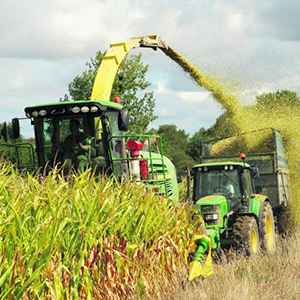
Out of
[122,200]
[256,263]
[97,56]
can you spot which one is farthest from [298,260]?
[97,56]

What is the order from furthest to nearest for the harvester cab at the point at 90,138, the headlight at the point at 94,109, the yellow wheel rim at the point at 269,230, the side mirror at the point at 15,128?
1. the yellow wheel rim at the point at 269,230
2. the side mirror at the point at 15,128
3. the harvester cab at the point at 90,138
4. the headlight at the point at 94,109

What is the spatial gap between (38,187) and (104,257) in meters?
0.90

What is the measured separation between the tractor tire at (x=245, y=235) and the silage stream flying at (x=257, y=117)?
11.1ft

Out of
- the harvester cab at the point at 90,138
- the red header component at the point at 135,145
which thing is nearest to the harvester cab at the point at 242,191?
the harvester cab at the point at 90,138

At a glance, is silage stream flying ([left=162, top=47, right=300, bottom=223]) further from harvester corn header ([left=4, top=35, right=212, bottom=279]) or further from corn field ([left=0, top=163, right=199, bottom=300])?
corn field ([left=0, top=163, right=199, bottom=300])

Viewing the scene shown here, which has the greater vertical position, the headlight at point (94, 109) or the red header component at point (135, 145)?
the headlight at point (94, 109)

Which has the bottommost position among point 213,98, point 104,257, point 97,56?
point 104,257

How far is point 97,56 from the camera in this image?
18766mm

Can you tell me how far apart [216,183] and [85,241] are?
465 cm

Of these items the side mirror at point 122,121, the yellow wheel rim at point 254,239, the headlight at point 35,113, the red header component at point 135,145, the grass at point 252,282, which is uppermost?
the headlight at point 35,113

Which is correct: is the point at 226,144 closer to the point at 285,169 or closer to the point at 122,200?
the point at 285,169

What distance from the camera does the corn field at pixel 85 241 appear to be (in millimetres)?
4398

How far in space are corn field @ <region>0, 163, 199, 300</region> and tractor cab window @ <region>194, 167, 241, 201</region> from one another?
90.1 inches

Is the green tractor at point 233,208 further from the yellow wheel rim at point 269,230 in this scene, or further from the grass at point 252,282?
the grass at point 252,282
